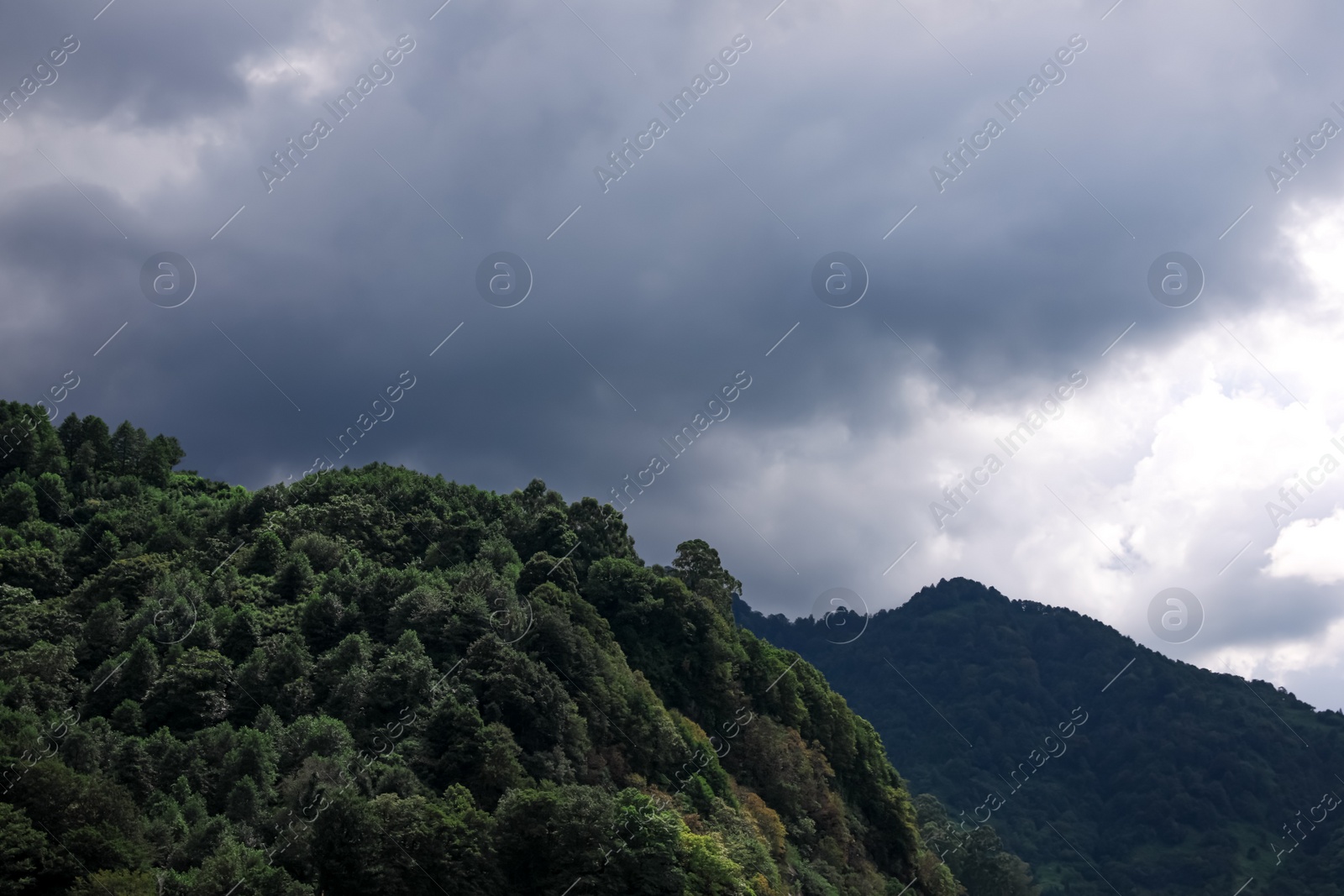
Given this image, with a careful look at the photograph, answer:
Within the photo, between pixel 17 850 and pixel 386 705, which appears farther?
pixel 386 705

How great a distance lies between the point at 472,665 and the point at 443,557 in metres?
24.7

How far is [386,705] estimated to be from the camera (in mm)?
71812

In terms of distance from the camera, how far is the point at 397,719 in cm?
7106

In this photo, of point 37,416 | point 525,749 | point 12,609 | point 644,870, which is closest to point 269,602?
point 12,609

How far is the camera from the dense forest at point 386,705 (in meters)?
56.3

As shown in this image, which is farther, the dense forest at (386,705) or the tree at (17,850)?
the dense forest at (386,705)

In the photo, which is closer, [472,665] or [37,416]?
[472,665]

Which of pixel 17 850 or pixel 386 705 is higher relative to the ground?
pixel 386 705

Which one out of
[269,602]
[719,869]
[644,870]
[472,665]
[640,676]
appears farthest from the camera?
[640,676]

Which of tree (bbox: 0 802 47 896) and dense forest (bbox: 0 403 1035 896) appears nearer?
tree (bbox: 0 802 47 896)

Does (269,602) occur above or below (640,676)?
above

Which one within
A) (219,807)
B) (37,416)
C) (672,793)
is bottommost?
(672,793)

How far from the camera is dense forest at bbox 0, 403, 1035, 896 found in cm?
5631

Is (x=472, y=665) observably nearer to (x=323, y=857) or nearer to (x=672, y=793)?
(x=672, y=793)
